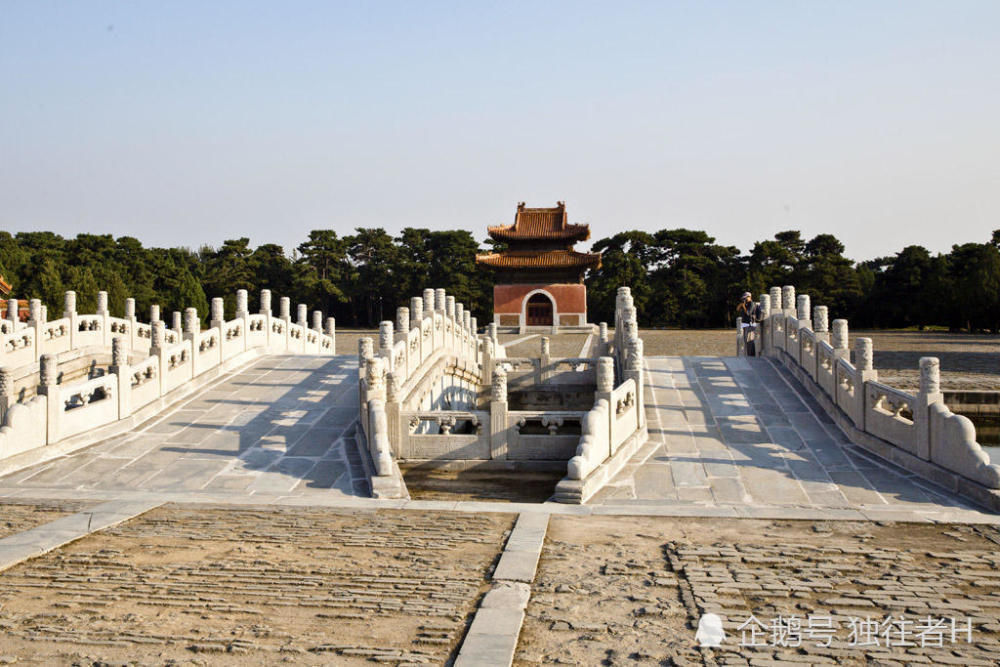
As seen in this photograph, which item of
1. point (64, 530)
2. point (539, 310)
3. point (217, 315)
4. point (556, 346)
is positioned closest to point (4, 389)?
point (64, 530)

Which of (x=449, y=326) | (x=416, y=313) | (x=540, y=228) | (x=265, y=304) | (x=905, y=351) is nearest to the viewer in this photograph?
(x=416, y=313)

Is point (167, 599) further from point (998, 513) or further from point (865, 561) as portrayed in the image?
point (998, 513)

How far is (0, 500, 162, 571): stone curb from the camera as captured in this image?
20.5ft

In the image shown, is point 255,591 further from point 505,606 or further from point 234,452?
point 234,452

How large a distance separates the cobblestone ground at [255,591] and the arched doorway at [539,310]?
29.5 metres

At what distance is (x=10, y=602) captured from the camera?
5.21 metres

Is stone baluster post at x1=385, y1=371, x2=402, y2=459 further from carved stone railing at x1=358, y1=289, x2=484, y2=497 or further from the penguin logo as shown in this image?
the penguin logo

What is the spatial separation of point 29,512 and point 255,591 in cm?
367

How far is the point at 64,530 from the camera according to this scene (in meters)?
6.93

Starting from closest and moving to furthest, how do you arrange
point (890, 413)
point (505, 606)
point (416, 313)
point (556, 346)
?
point (505, 606) < point (890, 413) < point (416, 313) < point (556, 346)

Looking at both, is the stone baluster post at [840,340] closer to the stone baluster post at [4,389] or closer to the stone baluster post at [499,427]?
the stone baluster post at [499,427]

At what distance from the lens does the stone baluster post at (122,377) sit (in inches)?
439

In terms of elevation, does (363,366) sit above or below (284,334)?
below

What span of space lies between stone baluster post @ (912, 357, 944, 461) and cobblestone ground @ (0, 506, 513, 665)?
16.1 ft
